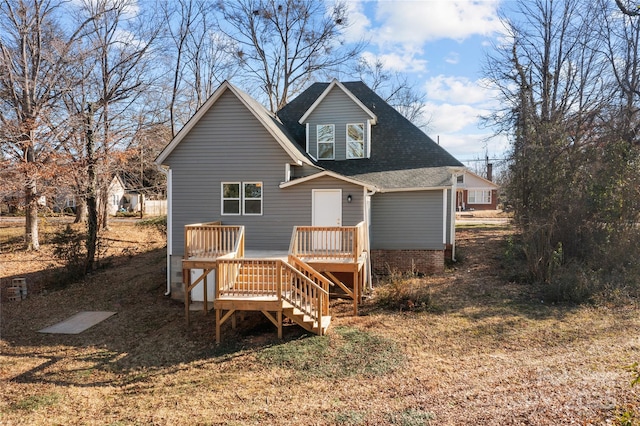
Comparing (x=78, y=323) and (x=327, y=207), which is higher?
(x=327, y=207)

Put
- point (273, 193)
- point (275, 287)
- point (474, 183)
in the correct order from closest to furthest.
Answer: point (275, 287)
point (273, 193)
point (474, 183)

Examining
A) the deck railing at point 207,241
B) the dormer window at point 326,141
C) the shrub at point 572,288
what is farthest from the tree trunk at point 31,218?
the shrub at point 572,288

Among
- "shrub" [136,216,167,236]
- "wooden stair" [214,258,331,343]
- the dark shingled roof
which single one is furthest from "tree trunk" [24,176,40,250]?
"wooden stair" [214,258,331,343]

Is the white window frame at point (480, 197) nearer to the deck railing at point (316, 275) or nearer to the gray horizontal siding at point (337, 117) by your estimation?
the gray horizontal siding at point (337, 117)

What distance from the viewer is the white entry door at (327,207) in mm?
12273

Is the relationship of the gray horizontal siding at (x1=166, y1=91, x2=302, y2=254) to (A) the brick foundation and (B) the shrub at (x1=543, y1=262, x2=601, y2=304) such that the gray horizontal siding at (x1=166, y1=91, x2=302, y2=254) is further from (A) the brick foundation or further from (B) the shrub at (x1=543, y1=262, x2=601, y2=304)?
(B) the shrub at (x1=543, y1=262, x2=601, y2=304)

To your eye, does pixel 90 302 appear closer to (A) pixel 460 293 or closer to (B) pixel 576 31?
(A) pixel 460 293

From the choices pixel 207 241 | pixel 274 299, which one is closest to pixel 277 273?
pixel 274 299

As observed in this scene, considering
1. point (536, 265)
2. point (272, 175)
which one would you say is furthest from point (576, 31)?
point (272, 175)

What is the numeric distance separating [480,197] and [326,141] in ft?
117

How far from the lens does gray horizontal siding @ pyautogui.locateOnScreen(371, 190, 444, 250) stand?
540 inches

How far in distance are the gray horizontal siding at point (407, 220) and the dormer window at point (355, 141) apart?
2.40 metres

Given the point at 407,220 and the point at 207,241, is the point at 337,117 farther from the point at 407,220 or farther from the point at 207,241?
the point at 207,241

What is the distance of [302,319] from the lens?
27.3 feet
